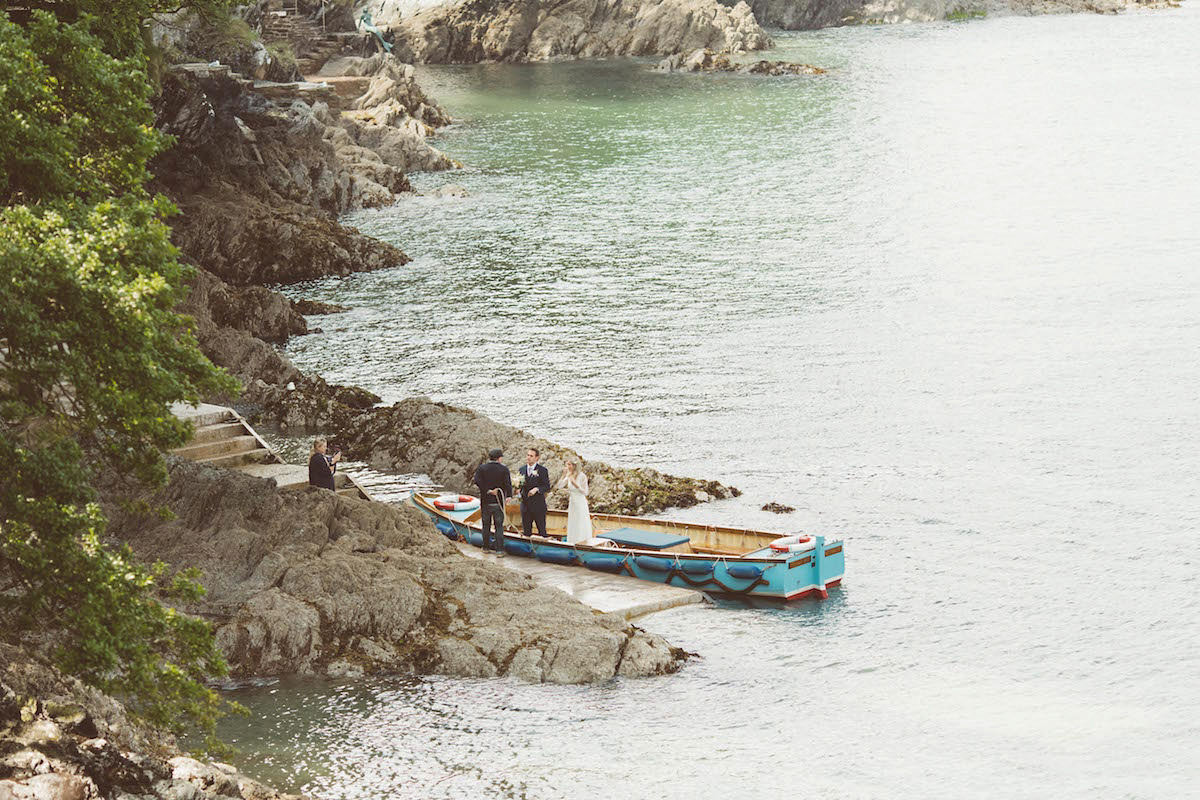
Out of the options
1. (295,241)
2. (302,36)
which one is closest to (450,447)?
(295,241)

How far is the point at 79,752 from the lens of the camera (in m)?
19.1

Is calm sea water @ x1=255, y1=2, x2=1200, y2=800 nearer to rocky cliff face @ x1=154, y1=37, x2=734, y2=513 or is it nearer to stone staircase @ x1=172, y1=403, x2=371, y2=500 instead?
rocky cliff face @ x1=154, y1=37, x2=734, y2=513

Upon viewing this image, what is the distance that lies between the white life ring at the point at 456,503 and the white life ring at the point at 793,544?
8744 mm

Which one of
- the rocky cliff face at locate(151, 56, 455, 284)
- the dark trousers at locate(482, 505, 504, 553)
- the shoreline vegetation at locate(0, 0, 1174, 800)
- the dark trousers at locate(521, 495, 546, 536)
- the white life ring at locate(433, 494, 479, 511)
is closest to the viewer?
the shoreline vegetation at locate(0, 0, 1174, 800)

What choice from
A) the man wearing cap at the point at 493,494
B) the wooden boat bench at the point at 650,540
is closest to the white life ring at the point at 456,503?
the man wearing cap at the point at 493,494

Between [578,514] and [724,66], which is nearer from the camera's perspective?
[578,514]

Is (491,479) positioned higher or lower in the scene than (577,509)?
higher

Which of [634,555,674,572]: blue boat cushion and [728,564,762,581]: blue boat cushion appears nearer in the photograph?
[728,564,762,581]: blue boat cushion

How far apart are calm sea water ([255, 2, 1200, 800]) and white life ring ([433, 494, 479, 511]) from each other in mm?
7203

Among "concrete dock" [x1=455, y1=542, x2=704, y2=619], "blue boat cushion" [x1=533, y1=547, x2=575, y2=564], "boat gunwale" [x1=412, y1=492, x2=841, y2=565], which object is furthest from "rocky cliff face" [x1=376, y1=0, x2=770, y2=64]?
"concrete dock" [x1=455, y1=542, x2=704, y2=619]

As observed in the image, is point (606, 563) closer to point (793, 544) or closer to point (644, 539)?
point (644, 539)

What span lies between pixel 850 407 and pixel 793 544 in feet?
52.8

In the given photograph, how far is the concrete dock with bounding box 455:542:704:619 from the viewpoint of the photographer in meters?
32.5

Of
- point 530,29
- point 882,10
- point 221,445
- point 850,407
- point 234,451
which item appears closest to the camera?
point 221,445
